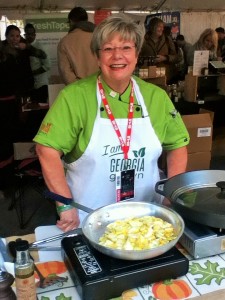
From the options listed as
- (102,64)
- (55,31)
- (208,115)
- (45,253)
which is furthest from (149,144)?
(55,31)

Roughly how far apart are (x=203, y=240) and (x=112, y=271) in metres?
0.26

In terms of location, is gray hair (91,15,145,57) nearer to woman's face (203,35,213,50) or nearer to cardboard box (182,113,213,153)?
cardboard box (182,113,213,153)

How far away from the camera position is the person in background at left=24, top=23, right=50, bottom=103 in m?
3.97

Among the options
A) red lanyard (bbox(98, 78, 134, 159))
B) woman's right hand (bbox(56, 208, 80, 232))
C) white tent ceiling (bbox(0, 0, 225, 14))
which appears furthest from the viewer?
white tent ceiling (bbox(0, 0, 225, 14))

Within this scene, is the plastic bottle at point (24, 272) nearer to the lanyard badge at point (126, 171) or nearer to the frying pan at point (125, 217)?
the frying pan at point (125, 217)

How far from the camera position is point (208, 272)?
3.08ft

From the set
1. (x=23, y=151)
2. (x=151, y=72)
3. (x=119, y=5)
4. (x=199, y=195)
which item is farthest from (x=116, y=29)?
(x=119, y=5)

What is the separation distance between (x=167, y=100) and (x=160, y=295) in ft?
2.55

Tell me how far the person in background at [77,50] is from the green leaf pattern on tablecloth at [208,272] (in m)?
2.58

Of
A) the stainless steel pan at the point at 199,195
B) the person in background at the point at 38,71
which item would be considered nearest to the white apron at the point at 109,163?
the stainless steel pan at the point at 199,195

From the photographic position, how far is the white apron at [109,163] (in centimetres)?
131

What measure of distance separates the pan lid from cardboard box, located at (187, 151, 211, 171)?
2258 mm

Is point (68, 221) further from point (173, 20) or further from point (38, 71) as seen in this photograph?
point (173, 20)

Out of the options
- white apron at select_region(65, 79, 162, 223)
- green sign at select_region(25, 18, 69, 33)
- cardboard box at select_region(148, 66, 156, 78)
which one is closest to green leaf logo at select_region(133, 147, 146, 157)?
white apron at select_region(65, 79, 162, 223)
